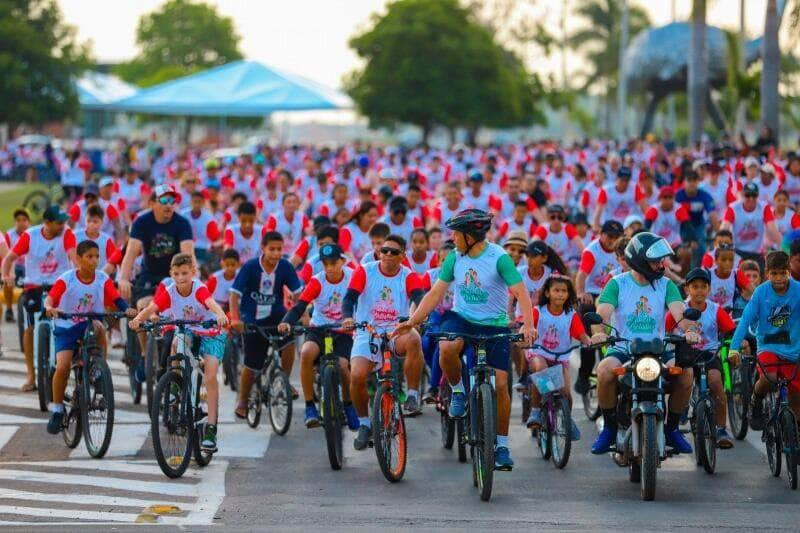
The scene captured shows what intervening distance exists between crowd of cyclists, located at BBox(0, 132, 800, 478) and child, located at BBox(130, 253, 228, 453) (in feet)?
0.05

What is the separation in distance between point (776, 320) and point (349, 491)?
3399 millimetres

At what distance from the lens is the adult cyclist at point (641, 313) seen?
12.0 m

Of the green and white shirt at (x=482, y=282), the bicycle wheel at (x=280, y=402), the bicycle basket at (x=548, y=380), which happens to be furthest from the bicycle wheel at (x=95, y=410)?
the bicycle basket at (x=548, y=380)

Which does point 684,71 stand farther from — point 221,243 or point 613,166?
point 221,243

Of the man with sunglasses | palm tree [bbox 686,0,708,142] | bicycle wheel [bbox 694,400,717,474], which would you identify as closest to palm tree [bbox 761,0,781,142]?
palm tree [bbox 686,0,708,142]

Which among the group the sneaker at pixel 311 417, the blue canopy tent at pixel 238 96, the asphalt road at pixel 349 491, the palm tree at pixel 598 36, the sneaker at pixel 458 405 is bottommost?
the asphalt road at pixel 349 491

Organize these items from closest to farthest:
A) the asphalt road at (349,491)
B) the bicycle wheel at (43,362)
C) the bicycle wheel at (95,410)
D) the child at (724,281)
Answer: the asphalt road at (349,491) → the bicycle wheel at (95,410) → the bicycle wheel at (43,362) → the child at (724,281)

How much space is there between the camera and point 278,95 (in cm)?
5241

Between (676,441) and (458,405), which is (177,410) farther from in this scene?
(676,441)

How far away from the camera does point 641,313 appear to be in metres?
12.0

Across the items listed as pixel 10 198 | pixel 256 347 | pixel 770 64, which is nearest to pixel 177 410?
pixel 256 347

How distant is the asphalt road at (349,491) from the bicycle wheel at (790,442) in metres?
0.14

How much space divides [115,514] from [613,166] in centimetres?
2258

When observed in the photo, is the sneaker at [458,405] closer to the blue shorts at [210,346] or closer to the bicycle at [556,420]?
the bicycle at [556,420]
